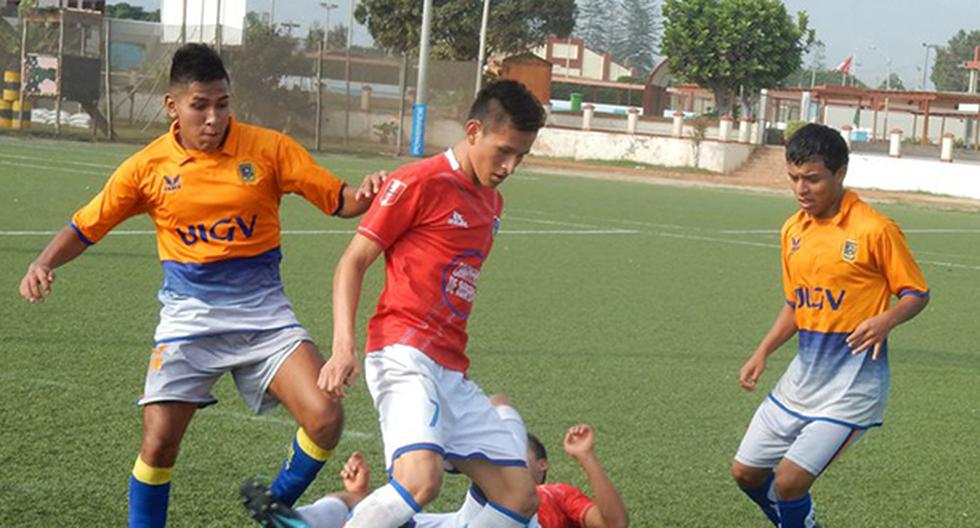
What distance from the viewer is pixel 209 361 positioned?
531 cm

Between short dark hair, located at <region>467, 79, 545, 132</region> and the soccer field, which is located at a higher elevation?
short dark hair, located at <region>467, 79, 545, 132</region>

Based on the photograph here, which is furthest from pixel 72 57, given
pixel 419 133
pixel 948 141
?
pixel 948 141

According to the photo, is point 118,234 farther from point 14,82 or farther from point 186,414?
point 14,82

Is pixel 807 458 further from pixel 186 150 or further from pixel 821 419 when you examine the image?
pixel 186 150

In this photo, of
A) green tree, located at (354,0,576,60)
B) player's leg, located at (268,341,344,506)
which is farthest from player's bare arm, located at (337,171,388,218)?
green tree, located at (354,0,576,60)

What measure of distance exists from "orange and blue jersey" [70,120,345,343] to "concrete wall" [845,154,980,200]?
33.5 meters

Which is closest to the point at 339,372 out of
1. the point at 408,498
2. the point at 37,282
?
the point at 408,498

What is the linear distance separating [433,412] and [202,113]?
5.17 ft

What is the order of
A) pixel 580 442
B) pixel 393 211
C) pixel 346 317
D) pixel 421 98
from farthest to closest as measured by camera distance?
pixel 421 98 → pixel 580 442 → pixel 393 211 → pixel 346 317

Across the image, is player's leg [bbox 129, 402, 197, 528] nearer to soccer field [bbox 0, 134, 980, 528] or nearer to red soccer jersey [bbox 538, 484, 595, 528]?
soccer field [bbox 0, 134, 980, 528]

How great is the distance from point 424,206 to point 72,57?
28788mm

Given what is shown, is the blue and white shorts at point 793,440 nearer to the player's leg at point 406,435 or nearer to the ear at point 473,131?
the player's leg at point 406,435

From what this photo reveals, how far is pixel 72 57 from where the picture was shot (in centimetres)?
3186

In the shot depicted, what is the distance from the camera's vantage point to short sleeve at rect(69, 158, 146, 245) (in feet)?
17.7
